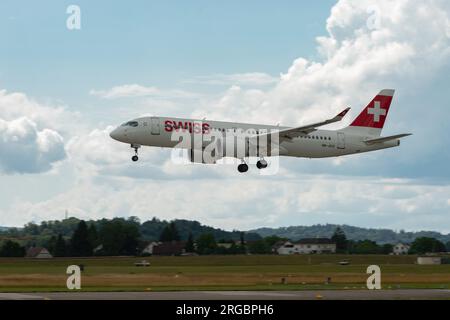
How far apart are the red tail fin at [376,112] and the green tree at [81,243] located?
165ft

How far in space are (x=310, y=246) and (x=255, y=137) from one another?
9782 centimetres

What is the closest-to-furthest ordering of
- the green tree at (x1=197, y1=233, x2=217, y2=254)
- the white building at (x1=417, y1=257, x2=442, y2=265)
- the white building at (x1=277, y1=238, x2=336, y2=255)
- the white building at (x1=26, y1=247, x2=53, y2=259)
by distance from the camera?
the white building at (x1=417, y1=257, x2=442, y2=265), the white building at (x1=26, y1=247, x2=53, y2=259), the green tree at (x1=197, y1=233, x2=217, y2=254), the white building at (x1=277, y1=238, x2=336, y2=255)

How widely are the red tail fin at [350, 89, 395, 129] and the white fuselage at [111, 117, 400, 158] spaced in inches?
59.0

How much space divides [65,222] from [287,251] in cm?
4386

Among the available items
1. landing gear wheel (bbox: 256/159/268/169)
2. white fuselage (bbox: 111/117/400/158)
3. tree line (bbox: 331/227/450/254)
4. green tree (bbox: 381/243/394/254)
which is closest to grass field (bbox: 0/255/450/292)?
landing gear wheel (bbox: 256/159/268/169)

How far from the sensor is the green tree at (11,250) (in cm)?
12100

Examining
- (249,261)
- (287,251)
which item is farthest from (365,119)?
(287,251)

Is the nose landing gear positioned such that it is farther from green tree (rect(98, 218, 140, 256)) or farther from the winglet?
green tree (rect(98, 218, 140, 256))

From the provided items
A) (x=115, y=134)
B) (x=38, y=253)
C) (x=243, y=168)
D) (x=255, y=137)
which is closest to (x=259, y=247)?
(x=38, y=253)

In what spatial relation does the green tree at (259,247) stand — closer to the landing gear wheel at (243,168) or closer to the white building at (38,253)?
the white building at (38,253)

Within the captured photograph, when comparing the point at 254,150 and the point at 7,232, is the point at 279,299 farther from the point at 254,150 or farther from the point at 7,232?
the point at 7,232

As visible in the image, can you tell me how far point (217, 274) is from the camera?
3393 inches

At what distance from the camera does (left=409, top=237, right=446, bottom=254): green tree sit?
152 meters

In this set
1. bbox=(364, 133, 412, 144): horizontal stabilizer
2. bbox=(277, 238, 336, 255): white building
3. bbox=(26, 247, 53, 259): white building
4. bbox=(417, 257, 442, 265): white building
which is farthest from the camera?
bbox=(277, 238, 336, 255): white building
